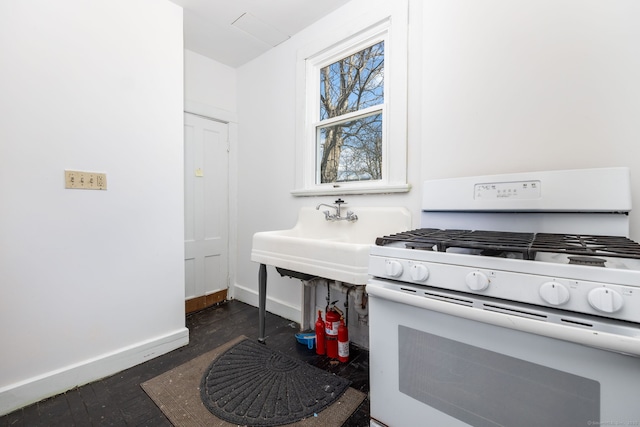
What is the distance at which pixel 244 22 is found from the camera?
2.15m

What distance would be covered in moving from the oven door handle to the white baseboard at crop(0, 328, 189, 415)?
1689mm

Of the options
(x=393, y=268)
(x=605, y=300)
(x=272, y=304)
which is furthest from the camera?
(x=272, y=304)

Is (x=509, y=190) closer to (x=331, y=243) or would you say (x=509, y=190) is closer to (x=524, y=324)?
(x=524, y=324)

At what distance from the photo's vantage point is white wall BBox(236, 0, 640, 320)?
109cm

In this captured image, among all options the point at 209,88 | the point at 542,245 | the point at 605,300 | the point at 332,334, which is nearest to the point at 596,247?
the point at 542,245

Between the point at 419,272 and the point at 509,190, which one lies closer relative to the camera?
the point at 419,272

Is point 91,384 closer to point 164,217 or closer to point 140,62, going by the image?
point 164,217

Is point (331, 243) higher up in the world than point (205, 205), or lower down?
lower down

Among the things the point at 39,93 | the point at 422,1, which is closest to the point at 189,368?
the point at 39,93

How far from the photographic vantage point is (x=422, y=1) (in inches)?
62.3

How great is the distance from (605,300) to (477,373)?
1.28 feet

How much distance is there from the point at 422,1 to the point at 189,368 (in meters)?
2.61

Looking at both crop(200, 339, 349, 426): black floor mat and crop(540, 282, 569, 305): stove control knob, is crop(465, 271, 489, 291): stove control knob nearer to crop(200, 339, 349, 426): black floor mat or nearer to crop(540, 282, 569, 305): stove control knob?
crop(540, 282, 569, 305): stove control knob

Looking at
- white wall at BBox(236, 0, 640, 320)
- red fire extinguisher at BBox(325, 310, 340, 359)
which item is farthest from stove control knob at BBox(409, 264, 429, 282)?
red fire extinguisher at BBox(325, 310, 340, 359)
